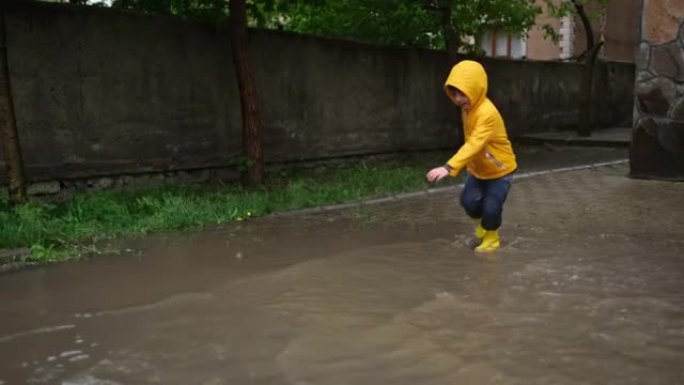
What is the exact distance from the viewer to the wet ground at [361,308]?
3648 millimetres

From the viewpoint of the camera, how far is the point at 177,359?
12.4 feet

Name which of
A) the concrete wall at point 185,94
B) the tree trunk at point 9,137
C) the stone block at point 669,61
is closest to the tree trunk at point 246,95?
the concrete wall at point 185,94

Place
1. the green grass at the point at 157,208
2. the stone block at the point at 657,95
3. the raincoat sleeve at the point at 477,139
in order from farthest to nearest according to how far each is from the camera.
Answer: the stone block at the point at 657,95 → the green grass at the point at 157,208 → the raincoat sleeve at the point at 477,139

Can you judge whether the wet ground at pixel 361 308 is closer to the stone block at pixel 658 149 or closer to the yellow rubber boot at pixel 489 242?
the yellow rubber boot at pixel 489 242

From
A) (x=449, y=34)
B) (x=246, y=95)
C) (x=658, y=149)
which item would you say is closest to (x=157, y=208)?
(x=246, y=95)

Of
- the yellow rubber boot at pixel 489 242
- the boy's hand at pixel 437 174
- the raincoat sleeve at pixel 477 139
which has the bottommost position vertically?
the yellow rubber boot at pixel 489 242

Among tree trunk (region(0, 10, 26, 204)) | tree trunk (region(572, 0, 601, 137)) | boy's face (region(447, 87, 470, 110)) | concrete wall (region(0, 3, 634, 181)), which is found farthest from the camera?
tree trunk (region(572, 0, 601, 137))

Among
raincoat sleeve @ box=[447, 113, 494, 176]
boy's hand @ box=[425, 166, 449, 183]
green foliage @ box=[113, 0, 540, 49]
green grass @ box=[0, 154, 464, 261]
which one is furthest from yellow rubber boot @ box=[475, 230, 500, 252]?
green foliage @ box=[113, 0, 540, 49]

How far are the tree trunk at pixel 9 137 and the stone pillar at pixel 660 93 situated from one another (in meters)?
8.07

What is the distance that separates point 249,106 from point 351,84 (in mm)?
3343

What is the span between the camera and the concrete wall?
8.46m

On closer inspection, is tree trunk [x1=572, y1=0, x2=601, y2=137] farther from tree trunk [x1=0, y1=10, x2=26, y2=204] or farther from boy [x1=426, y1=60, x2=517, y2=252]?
tree trunk [x1=0, y1=10, x2=26, y2=204]

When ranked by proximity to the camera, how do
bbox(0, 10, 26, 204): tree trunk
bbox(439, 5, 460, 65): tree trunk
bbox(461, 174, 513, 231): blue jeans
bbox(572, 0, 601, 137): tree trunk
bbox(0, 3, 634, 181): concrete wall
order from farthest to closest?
1. bbox(572, 0, 601, 137): tree trunk
2. bbox(439, 5, 460, 65): tree trunk
3. bbox(0, 3, 634, 181): concrete wall
4. bbox(0, 10, 26, 204): tree trunk
5. bbox(461, 174, 513, 231): blue jeans

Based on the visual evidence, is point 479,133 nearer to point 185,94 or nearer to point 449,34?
point 185,94
